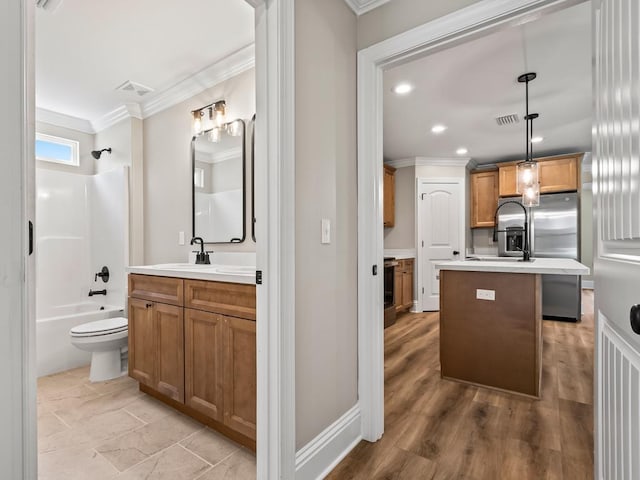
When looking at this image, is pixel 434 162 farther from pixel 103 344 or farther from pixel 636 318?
pixel 636 318

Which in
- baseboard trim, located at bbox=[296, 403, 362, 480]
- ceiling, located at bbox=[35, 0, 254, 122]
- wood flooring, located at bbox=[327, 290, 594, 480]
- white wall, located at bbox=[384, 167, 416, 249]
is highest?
ceiling, located at bbox=[35, 0, 254, 122]

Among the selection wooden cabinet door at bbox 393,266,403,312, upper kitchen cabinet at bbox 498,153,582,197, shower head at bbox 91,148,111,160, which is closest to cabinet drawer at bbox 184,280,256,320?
shower head at bbox 91,148,111,160

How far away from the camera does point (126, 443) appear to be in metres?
1.84

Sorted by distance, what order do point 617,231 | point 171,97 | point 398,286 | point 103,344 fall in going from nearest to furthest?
point 617,231 → point 103,344 → point 171,97 → point 398,286

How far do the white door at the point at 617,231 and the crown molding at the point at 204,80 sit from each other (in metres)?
2.08

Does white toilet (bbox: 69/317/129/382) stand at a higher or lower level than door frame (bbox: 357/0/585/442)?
lower

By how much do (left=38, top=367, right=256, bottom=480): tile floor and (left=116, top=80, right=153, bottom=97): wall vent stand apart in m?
2.58

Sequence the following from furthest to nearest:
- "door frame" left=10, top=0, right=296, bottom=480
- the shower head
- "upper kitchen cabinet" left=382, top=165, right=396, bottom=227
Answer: "upper kitchen cabinet" left=382, top=165, right=396, bottom=227
the shower head
"door frame" left=10, top=0, right=296, bottom=480

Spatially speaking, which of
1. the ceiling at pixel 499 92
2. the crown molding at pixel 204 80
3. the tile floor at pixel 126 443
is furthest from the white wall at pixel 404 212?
the tile floor at pixel 126 443

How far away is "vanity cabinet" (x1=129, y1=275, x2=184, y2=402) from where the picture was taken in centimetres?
203

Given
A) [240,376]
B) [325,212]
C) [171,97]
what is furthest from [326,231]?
[171,97]

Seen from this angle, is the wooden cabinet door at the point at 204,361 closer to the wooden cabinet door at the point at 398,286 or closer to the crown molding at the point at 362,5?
the crown molding at the point at 362,5

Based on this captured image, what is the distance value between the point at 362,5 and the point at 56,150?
3648mm

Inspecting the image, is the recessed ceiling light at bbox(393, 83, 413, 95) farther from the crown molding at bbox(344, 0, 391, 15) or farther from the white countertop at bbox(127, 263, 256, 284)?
the white countertop at bbox(127, 263, 256, 284)
